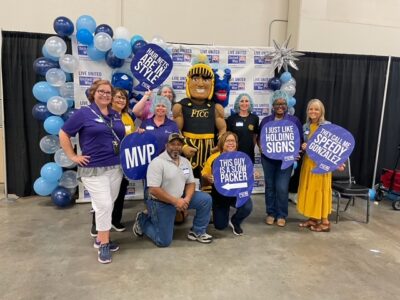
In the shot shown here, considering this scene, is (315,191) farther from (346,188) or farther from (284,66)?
(284,66)

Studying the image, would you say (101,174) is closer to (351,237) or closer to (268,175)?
(268,175)

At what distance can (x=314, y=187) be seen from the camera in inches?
138

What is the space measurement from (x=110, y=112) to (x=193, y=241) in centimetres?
140

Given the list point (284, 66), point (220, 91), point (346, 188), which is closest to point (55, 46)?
point (220, 91)

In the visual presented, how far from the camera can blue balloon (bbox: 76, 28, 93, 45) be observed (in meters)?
3.71

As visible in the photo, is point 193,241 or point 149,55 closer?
point 193,241

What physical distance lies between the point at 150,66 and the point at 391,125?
3.96 meters

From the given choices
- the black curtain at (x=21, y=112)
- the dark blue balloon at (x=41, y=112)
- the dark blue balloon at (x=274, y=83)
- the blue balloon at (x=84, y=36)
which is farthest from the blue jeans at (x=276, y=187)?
the black curtain at (x=21, y=112)

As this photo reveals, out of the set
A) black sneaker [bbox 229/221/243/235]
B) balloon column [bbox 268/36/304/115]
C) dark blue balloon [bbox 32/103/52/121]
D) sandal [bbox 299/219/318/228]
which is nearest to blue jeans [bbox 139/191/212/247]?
black sneaker [bbox 229/221/243/235]

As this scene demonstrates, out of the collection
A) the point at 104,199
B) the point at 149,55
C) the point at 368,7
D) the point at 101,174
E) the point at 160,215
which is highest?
the point at 368,7

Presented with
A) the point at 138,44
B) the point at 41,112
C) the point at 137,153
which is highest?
the point at 138,44

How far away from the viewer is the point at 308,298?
2348 millimetres

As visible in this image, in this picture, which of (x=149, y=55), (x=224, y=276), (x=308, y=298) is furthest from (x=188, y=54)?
(x=308, y=298)

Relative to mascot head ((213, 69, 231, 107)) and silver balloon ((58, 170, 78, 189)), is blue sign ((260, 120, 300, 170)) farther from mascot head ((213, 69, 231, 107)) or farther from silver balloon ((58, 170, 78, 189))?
silver balloon ((58, 170, 78, 189))
